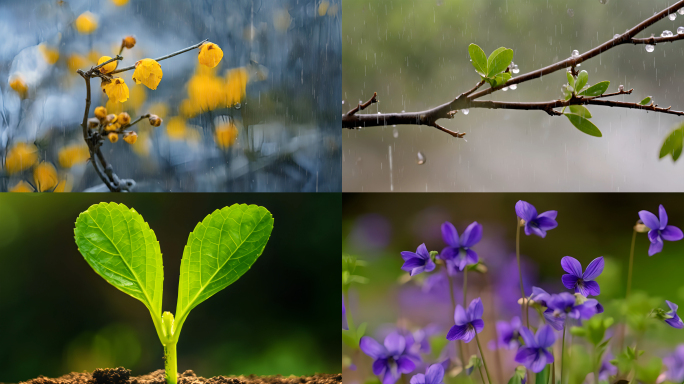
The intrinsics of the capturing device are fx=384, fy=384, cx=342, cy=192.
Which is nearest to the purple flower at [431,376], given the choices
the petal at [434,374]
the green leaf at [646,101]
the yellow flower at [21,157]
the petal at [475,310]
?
the petal at [434,374]

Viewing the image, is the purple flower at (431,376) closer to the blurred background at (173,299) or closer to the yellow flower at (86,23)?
the blurred background at (173,299)

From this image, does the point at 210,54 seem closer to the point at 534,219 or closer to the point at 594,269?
the point at 534,219

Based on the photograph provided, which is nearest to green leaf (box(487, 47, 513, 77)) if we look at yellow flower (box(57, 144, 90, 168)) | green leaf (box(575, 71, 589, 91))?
green leaf (box(575, 71, 589, 91))

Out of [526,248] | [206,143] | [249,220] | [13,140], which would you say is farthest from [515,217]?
[13,140]

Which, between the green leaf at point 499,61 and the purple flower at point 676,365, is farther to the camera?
the purple flower at point 676,365

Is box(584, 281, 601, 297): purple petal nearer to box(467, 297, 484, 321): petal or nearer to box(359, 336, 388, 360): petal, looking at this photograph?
box(467, 297, 484, 321): petal

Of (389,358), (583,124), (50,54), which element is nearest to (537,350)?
(389,358)
